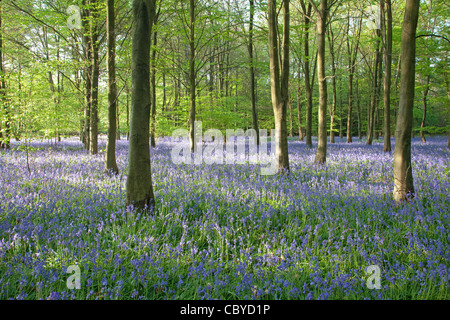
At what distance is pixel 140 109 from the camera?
3.99 metres

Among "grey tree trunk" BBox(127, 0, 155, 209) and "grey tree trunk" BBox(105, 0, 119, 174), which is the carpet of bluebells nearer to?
"grey tree trunk" BBox(127, 0, 155, 209)

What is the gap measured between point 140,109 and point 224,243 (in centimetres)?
245

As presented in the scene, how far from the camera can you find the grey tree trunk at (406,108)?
4.15m

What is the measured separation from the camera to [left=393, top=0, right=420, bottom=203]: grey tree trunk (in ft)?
13.6

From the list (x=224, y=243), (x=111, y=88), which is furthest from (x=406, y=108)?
(x=111, y=88)

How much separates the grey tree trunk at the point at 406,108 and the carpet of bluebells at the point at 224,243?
1.05 feet

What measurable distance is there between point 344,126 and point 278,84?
47473 mm

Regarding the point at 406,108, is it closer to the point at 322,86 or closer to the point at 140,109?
the point at 140,109

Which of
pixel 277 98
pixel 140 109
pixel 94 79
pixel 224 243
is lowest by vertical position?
pixel 224 243

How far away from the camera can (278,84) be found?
23.2 feet

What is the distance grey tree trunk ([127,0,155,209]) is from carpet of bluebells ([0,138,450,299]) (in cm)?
37

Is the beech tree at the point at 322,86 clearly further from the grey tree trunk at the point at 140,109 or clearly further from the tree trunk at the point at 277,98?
the grey tree trunk at the point at 140,109
